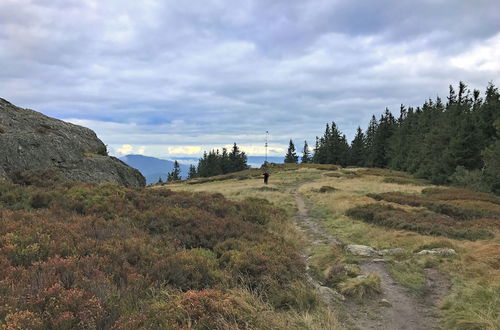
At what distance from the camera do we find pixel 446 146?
147 ft

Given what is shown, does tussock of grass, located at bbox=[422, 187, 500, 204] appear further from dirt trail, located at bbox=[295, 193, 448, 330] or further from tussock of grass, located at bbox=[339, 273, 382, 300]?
tussock of grass, located at bbox=[339, 273, 382, 300]

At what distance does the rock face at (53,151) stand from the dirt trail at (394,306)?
12685mm

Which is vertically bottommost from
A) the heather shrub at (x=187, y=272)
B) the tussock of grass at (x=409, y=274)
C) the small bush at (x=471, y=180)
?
the tussock of grass at (x=409, y=274)

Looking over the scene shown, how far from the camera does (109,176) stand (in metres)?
17.6

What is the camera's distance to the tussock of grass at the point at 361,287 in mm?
8008

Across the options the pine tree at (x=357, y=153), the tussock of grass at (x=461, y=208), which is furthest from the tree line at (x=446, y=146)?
the tussock of grass at (x=461, y=208)

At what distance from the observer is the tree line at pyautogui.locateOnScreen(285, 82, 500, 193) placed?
35.1 m

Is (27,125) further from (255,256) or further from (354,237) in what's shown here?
(354,237)

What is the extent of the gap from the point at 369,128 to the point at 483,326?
103836 mm

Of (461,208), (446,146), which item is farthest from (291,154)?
(461,208)

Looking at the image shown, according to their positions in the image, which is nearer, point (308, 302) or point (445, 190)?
point (308, 302)

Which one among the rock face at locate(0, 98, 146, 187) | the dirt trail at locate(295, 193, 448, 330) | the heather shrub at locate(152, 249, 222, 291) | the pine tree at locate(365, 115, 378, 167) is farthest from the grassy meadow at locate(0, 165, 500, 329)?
the pine tree at locate(365, 115, 378, 167)

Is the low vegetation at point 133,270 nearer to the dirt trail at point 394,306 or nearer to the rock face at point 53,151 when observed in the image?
the dirt trail at point 394,306

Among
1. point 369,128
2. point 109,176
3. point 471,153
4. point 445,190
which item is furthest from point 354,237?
point 369,128
